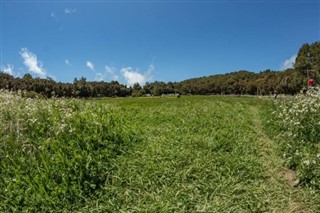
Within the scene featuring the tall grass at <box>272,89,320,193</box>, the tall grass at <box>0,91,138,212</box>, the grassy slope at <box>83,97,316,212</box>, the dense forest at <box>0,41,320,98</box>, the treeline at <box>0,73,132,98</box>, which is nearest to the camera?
the grassy slope at <box>83,97,316,212</box>

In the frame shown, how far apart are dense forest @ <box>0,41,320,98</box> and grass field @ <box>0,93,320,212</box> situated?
4973 centimetres

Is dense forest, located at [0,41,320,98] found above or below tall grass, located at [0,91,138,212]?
above

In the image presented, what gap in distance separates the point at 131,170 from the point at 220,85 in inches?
4014

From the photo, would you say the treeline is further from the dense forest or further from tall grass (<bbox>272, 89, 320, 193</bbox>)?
tall grass (<bbox>272, 89, 320, 193</bbox>)

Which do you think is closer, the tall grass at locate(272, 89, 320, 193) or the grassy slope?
the grassy slope

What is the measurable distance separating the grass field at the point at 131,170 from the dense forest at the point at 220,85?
163 feet

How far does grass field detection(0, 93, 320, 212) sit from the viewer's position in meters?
4.57

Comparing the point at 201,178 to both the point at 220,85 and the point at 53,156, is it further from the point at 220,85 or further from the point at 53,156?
the point at 220,85

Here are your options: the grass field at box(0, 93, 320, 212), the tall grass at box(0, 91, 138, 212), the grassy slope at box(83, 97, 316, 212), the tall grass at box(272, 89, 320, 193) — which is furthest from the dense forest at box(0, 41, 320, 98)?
the tall grass at box(272, 89, 320, 193)

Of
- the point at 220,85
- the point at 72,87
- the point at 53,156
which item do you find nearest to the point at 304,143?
the point at 53,156

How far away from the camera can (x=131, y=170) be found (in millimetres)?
5535

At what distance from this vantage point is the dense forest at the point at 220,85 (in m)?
64.7

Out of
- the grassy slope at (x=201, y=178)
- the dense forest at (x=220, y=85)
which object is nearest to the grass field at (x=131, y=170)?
the grassy slope at (x=201, y=178)

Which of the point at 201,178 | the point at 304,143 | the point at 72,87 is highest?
the point at 72,87
